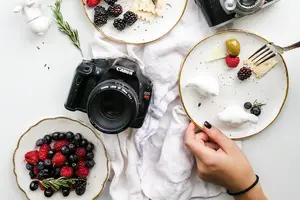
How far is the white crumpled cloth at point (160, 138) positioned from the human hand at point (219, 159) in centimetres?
5

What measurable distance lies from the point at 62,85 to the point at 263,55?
0.51 meters

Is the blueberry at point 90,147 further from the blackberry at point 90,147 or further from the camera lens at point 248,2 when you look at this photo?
the camera lens at point 248,2

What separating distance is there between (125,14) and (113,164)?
0.38 m

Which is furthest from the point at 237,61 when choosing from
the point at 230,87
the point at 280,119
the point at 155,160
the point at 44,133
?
the point at 44,133

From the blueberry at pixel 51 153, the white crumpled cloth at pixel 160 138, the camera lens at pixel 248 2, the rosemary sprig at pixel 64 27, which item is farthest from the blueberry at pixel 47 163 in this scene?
the camera lens at pixel 248 2

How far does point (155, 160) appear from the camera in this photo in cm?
132

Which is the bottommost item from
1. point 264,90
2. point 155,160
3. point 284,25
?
point 155,160

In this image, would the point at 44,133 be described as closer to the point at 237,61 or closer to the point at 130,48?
the point at 130,48

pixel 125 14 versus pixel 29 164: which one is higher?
pixel 125 14

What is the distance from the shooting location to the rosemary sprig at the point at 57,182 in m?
1.28

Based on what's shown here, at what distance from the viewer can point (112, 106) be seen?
1.20m

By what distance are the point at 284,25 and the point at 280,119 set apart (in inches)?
9.4

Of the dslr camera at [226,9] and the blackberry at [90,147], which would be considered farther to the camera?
the blackberry at [90,147]

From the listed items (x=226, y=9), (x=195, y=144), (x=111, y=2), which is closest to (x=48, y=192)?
(x=195, y=144)
